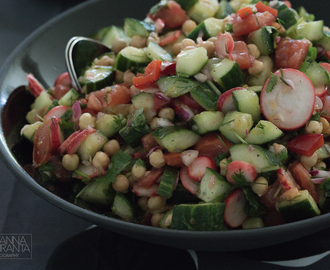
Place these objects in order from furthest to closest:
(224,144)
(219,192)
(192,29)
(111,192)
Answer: (192,29), (111,192), (224,144), (219,192)

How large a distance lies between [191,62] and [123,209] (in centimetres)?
99

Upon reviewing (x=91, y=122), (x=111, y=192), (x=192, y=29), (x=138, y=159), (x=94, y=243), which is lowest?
(x=94, y=243)

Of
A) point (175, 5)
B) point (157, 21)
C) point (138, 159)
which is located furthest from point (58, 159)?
point (175, 5)

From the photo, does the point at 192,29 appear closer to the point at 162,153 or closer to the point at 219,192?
the point at 162,153

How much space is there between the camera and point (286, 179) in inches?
75.3

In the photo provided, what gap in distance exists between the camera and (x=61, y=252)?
2.27 m

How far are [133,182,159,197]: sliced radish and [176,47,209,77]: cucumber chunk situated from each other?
718 millimetres

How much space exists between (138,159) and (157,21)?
132 cm

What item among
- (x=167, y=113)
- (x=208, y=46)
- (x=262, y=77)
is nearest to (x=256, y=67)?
(x=262, y=77)

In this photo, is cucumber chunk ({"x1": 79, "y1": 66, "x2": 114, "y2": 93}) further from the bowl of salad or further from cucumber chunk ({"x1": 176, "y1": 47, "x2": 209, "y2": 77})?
cucumber chunk ({"x1": 176, "y1": 47, "x2": 209, "y2": 77})

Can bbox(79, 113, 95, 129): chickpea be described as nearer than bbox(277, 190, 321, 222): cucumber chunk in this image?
No

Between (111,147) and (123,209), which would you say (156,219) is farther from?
(111,147)

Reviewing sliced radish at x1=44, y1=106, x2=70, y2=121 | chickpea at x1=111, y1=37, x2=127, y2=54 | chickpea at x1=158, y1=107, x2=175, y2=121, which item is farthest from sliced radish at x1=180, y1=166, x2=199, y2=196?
chickpea at x1=111, y1=37, x2=127, y2=54

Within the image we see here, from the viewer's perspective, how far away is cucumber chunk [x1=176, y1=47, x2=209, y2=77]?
7.04 ft
